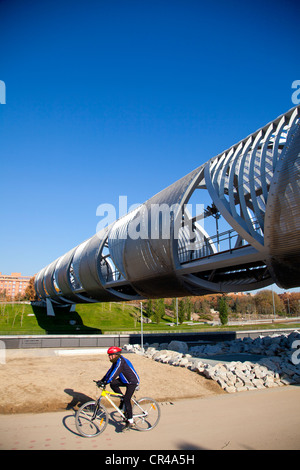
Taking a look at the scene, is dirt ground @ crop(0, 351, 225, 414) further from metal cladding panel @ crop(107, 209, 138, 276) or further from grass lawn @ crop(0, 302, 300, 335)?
grass lawn @ crop(0, 302, 300, 335)

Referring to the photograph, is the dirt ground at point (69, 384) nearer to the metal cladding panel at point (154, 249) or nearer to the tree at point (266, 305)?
the metal cladding panel at point (154, 249)

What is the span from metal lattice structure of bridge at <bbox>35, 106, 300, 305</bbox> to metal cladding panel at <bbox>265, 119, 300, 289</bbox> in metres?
0.03

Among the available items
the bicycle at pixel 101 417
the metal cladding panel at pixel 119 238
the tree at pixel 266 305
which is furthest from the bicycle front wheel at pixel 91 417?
the tree at pixel 266 305

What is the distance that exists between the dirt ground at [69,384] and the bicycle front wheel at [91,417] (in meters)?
2.37

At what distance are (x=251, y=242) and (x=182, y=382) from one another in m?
5.32

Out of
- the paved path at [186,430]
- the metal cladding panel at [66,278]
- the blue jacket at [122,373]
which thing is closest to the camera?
the paved path at [186,430]

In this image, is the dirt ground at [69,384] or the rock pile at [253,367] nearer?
the dirt ground at [69,384]

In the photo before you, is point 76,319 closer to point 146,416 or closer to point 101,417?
point 101,417

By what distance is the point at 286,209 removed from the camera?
35.9 ft

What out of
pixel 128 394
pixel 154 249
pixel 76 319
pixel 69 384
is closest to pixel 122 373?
pixel 128 394

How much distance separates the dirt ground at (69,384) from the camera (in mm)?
8406

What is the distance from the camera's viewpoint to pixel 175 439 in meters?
5.73

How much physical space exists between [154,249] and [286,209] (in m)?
8.63
